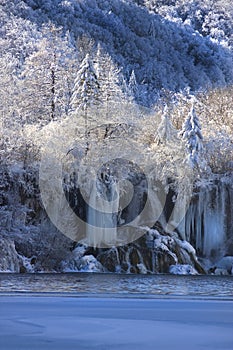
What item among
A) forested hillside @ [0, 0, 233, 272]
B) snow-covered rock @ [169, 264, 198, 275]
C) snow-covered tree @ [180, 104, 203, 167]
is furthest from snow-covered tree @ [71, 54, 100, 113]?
snow-covered rock @ [169, 264, 198, 275]

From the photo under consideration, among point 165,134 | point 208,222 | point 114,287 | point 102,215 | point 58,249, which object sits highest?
point 165,134

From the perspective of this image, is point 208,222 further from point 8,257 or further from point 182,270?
point 8,257

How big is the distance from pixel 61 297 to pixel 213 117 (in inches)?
1269

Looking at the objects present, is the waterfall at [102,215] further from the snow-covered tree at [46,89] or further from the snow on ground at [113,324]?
the snow on ground at [113,324]

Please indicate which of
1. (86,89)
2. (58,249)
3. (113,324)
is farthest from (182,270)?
(113,324)

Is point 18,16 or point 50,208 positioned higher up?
point 18,16

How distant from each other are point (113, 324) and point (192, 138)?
26016 millimetres

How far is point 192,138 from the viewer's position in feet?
109

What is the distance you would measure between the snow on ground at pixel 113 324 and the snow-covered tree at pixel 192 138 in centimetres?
2122

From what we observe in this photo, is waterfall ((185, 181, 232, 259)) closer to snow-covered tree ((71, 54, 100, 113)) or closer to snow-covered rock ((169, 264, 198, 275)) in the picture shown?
snow-covered rock ((169, 264, 198, 275))

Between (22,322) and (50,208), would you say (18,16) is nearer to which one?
(50,208)

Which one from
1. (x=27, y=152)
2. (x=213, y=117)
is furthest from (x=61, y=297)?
(x=213, y=117)

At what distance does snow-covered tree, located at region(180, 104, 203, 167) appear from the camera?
32.2 meters

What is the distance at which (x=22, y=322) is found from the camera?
7.80 metres
